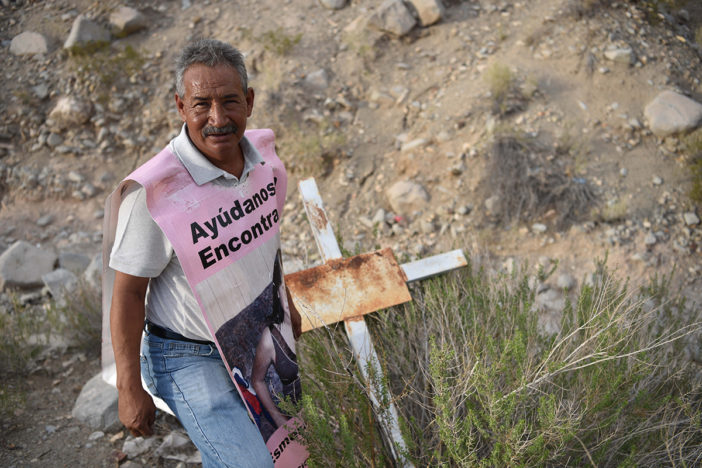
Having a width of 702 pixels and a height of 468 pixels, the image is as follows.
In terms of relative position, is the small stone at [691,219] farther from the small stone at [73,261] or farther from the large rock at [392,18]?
the small stone at [73,261]

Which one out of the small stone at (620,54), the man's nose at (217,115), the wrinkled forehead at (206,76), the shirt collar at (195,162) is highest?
the wrinkled forehead at (206,76)

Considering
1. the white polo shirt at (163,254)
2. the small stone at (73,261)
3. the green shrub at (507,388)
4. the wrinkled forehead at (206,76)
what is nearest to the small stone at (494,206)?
the green shrub at (507,388)

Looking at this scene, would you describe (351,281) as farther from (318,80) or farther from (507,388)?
(318,80)

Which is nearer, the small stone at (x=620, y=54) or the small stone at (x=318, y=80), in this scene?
the small stone at (x=620, y=54)

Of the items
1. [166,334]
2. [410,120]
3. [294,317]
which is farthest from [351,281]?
[410,120]

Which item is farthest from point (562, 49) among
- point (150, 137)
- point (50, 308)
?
point (50, 308)

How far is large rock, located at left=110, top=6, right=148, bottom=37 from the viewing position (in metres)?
6.52

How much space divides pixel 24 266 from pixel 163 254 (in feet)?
12.8

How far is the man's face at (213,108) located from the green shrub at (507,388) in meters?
0.88

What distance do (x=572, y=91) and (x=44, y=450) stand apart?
18.1 feet

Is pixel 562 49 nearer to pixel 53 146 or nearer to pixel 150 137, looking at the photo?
pixel 150 137

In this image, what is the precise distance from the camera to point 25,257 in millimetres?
4820

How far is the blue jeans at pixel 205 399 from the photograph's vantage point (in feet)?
5.74

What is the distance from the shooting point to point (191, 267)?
174cm
